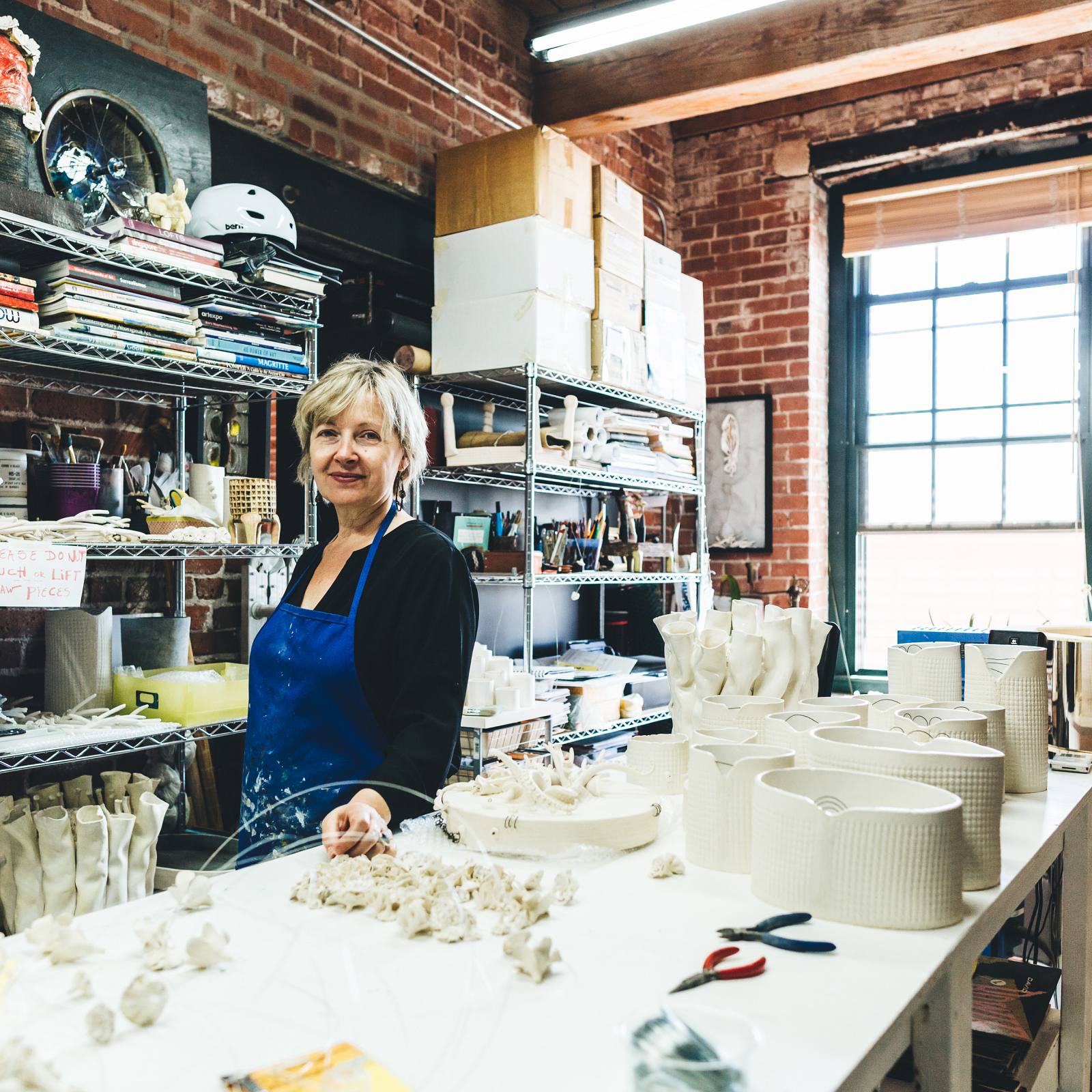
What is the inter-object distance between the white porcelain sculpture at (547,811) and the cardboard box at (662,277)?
8.79ft

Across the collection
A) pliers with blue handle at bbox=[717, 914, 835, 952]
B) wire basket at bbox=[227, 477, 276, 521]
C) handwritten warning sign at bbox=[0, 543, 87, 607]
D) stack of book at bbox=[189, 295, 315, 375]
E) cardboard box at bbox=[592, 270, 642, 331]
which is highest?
cardboard box at bbox=[592, 270, 642, 331]

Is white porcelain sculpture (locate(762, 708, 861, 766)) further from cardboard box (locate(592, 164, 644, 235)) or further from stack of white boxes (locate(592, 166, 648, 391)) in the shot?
cardboard box (locate(592, 164, 644, 235))

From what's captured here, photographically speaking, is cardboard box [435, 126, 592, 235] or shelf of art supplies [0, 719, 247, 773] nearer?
shelf of art supplies [0, 719, 247, 773]

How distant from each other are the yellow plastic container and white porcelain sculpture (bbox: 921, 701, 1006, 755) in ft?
4.72

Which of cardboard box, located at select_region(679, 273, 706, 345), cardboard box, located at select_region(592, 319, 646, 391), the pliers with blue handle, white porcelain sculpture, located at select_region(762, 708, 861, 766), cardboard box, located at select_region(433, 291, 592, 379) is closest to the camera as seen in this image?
the pliers with blue handle

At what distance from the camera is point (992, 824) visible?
1215 mm

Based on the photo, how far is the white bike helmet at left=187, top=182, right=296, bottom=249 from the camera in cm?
252

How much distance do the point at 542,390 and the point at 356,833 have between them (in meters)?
2.70

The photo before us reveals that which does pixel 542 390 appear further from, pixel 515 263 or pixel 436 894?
pixel 436 894

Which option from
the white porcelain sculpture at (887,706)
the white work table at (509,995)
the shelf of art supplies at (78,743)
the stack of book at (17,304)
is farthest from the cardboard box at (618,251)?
the white work table at (509,995)

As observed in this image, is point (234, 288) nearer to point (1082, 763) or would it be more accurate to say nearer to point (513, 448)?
point (513, 448)

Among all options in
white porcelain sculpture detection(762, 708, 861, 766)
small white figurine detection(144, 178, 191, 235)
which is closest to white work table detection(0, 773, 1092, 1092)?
white porcelain sculpture detection(762, 708, 861, 766)

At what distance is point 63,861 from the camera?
6.45 feet

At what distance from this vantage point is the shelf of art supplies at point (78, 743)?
197 centimetres
